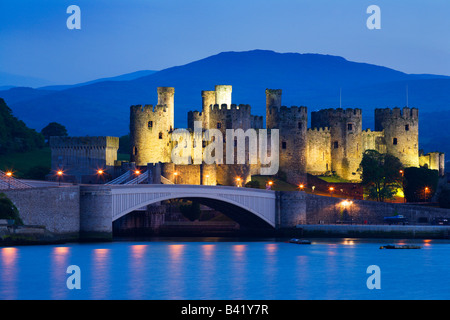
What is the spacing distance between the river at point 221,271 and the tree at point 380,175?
23.1 m

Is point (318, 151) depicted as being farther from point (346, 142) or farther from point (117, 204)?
point (117, 204)

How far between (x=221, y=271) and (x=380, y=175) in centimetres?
4236

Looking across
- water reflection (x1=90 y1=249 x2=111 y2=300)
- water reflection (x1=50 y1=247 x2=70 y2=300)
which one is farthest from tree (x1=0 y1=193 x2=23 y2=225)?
water reflection (x1=90 y1=249 x2=111 y2=300)

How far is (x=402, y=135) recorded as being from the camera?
103 metres

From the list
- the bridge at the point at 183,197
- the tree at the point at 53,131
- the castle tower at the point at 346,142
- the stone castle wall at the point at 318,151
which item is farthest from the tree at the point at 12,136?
the bridge at the point at 183,197

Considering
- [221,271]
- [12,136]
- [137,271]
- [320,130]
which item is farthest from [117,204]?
[12,136]

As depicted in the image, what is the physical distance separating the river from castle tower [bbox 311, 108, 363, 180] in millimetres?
29492

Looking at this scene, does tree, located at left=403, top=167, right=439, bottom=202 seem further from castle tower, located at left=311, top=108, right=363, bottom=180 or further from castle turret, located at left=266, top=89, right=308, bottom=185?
castle turret, located at left=266, top=89, right=308, bottom=185

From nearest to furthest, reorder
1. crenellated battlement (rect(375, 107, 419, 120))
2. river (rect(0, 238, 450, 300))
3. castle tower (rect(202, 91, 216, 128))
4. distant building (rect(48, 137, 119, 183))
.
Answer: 1. river (rect(0, 238, 450, 300))
2. distant building (rect(48, 137, 119, 183))
3. castle tower (rect(202, 91, 216, 128))
4. crenellated battlement (rect(375, 107, 419, 120))

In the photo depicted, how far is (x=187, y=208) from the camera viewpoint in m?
88.0

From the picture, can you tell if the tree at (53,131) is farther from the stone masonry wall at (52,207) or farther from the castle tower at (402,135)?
the stone masonry wall at (52,207)

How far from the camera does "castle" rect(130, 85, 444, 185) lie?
92.1 m

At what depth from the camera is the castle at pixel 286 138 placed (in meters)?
92.1
